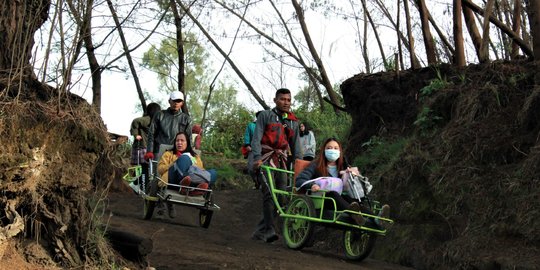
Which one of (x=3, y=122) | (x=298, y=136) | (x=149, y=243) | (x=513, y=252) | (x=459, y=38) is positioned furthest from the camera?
(x=459, y=38)

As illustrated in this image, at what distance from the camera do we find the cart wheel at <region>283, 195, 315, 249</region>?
31.7ft

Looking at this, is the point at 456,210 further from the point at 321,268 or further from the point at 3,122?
the point at 3,122

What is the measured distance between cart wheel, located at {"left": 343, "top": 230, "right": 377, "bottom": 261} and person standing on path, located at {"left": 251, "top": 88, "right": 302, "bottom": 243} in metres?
1.08

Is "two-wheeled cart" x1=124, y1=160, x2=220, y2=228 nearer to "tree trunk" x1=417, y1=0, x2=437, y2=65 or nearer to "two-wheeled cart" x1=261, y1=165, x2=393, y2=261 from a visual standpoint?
"two-wheeled cart" x1=261, y1=165, x2=393, y2=261

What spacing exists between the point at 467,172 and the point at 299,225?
2636mm

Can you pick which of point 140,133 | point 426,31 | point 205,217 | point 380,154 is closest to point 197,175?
point 205,217

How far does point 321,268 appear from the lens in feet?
27.2

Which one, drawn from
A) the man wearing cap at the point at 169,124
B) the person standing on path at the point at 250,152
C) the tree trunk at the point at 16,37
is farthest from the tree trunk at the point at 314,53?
the tree trunk at the point at 16,37

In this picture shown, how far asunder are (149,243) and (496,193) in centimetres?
519

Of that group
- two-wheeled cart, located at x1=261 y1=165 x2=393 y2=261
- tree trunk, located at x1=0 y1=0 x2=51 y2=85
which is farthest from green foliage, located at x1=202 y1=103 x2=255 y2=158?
tree trunk, located at x1=0 y1=0 x2=51 y2=85

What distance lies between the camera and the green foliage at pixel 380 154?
513 inches

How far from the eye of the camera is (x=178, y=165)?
12195 millimetres

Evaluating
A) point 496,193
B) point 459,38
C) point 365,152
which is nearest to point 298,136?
point 496,193

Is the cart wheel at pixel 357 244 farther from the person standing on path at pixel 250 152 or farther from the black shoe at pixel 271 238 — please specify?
the person standing on path at pixel 250 152
